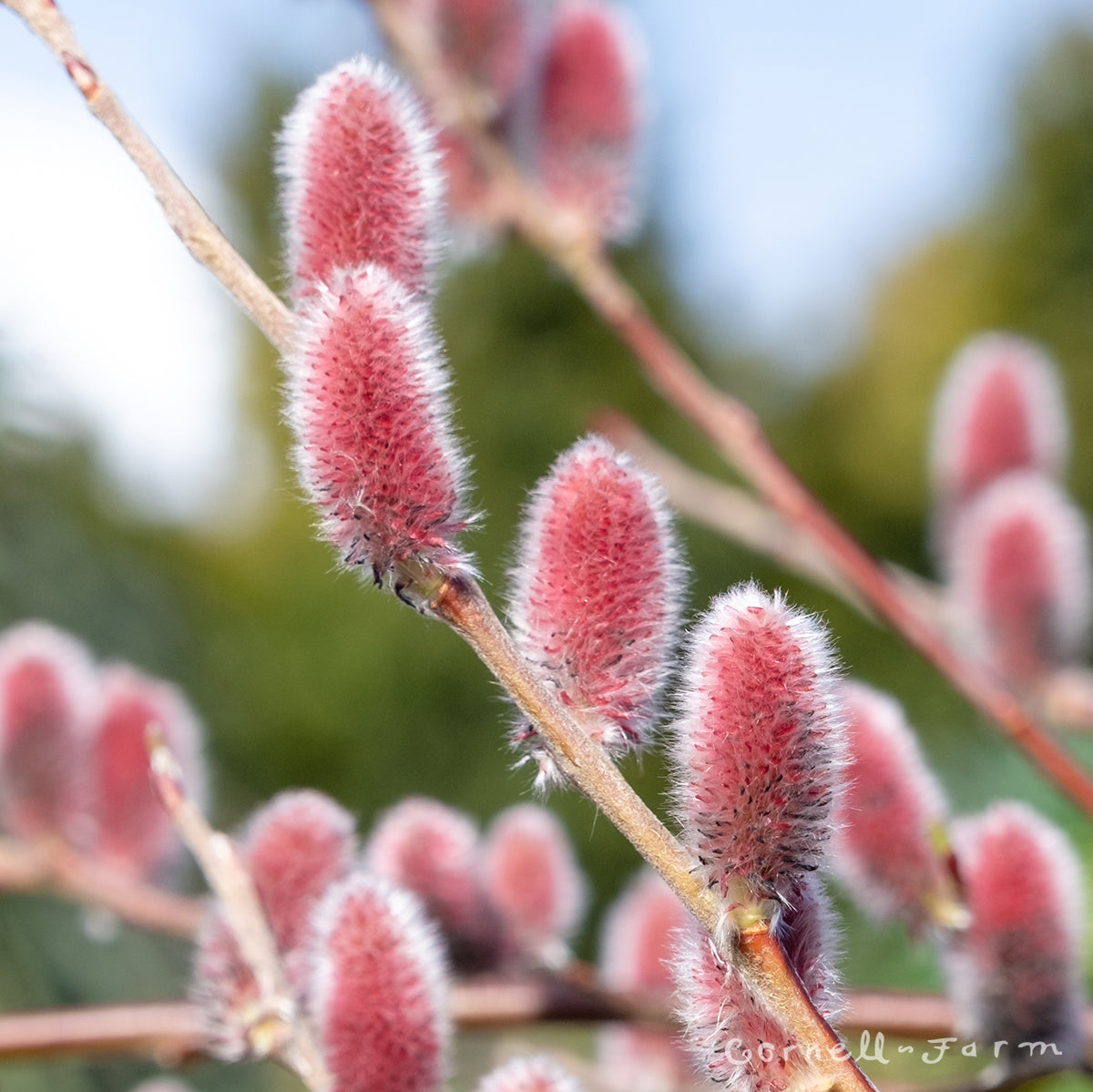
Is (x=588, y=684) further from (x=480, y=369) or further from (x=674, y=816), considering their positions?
(x=480, y=369)

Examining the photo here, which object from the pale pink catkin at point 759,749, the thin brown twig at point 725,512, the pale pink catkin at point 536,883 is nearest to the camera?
the pale pink catkin at point 759,749

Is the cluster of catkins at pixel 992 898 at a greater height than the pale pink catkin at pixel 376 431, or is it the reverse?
the pale pink catkin at pixel 376 431

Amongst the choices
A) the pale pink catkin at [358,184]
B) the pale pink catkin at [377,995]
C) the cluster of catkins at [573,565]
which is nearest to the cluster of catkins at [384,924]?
the pale pink catkin at [377,995]

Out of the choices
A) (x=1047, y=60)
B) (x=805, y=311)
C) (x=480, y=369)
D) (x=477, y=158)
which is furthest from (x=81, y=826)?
(x=1047, y=60)

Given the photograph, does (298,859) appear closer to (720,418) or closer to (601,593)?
(601,593)

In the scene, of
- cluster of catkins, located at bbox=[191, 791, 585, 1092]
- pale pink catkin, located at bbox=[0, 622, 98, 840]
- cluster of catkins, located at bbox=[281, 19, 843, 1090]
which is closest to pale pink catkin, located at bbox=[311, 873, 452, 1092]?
cluster of catkins, located at bbox=[191, 791, 585, 1092]

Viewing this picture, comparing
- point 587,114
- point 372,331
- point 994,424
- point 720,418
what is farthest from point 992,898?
point 587,114

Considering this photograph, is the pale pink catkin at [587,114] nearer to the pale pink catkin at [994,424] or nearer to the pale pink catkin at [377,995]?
the pale pink catkin at [994,424]
